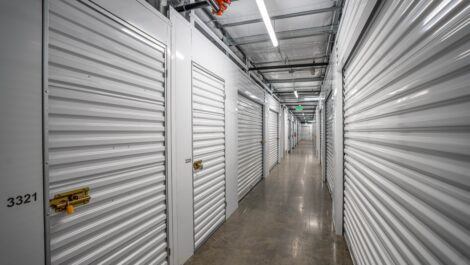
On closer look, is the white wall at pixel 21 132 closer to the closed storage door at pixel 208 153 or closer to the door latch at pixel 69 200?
the door latch at pixel 69 200

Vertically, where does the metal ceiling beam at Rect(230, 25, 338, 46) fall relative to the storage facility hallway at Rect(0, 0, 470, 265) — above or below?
above

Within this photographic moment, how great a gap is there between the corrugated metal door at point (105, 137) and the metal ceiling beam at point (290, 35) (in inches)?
108

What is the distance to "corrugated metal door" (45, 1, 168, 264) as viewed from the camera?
4.41 feet

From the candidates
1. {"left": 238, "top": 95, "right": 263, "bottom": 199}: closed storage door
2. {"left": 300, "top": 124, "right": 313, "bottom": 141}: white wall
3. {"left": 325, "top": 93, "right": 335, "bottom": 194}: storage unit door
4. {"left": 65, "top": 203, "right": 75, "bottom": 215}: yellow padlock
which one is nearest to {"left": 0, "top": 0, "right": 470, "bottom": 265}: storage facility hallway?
{"left": 65, "top": 203, "right": 75, "bottom": 215}: yellow padlock

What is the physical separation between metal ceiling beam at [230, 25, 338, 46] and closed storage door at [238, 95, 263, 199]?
1282 millimetres

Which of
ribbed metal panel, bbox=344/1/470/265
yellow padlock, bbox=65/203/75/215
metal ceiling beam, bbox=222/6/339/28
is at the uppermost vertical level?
metal ceiling beam, bbox=222/6/339/28

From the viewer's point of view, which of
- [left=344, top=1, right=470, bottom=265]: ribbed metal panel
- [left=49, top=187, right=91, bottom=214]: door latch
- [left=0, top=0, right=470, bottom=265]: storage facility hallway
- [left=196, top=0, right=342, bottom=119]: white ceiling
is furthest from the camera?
[left=196, top=0, right=342, bottom=119]: white ceiling

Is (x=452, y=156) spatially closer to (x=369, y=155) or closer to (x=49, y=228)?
(x=369, y=155)

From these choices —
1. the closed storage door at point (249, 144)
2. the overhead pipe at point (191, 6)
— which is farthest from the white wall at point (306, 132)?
the overhead pipe at point (191, 6)

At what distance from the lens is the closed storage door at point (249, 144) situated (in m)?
4.89

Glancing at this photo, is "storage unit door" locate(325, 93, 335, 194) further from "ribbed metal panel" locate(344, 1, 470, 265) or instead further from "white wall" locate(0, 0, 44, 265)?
"white wall" locate(0, 0, 44, 265)

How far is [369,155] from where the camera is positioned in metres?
1.93

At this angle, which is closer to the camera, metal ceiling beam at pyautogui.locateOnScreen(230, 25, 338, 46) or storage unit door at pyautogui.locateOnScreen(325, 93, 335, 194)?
metal ceiling beam at pyautogui.locateOnScreen(230, 25, 338, 46)

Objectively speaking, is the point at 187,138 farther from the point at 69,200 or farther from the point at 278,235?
the point at 278,235
